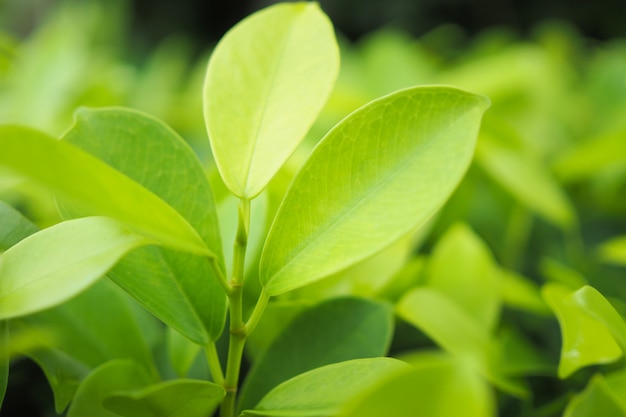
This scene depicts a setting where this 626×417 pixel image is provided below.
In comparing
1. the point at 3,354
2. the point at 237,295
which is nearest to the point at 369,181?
the point at 237,295

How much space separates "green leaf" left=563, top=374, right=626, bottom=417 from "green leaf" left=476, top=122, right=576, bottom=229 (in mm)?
276

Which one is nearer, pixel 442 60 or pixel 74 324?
pixel 74 324

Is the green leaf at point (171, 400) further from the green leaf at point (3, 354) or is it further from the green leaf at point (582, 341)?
the green leaf at point (582, 341)

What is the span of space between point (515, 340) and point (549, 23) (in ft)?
6.78

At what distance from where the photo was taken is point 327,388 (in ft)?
0.90

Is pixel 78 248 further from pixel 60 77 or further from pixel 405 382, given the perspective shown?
pixel 60 77

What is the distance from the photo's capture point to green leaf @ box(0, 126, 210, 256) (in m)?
0.21

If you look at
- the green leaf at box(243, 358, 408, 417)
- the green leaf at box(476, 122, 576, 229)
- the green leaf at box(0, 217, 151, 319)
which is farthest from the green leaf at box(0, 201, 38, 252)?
the green leaf at box(476, 122, 576, 229)

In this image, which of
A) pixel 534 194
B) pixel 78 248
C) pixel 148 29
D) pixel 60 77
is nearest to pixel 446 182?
pixel 78 248

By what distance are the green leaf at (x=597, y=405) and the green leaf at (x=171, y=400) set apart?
6.1 inches

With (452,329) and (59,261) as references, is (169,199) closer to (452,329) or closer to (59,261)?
(59,261)

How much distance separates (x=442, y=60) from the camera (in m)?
1.25

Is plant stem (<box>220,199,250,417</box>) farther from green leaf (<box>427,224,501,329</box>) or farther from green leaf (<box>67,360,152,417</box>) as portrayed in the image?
green leaf (<box>427,224,501,329</box>)

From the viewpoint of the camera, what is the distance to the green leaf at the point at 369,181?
0.94 feet
